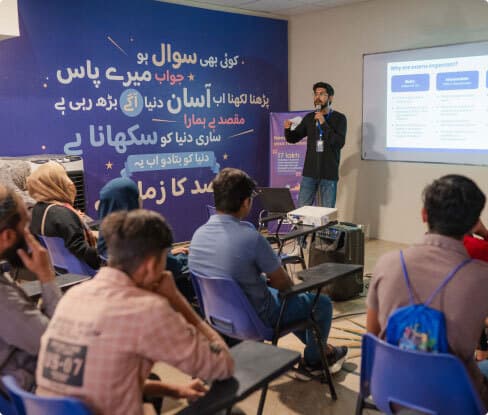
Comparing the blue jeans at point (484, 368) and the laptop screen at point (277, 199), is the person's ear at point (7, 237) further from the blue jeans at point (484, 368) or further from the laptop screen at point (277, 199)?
the laptop screen at point (277, 199)

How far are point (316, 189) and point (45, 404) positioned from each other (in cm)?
465

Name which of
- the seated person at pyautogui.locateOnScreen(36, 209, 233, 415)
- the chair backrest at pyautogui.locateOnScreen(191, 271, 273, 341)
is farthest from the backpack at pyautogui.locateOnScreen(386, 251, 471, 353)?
the chair backrest at pyautogui.locateOnScreen(191, 271, 273, 341)

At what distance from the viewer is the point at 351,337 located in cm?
338

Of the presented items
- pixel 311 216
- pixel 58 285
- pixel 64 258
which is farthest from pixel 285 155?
pixel 58 285

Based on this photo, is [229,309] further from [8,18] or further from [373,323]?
[8,18]

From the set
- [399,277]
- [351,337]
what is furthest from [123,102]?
[399,277]

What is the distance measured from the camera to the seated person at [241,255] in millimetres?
2273

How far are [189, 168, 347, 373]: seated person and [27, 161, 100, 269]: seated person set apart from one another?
0.82 m

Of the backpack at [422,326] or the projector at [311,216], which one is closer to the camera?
the backpack at [422,326]

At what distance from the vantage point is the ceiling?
5.90 meters

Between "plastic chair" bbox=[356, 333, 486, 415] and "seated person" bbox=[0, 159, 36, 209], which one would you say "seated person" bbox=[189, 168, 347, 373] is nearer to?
"plastic chair" bbox=[356, 333, 486, 415]

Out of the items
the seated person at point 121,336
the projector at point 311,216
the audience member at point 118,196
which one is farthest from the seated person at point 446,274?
the projector at point 311,216

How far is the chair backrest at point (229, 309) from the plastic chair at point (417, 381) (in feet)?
2.33

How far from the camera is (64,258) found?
120 inches
